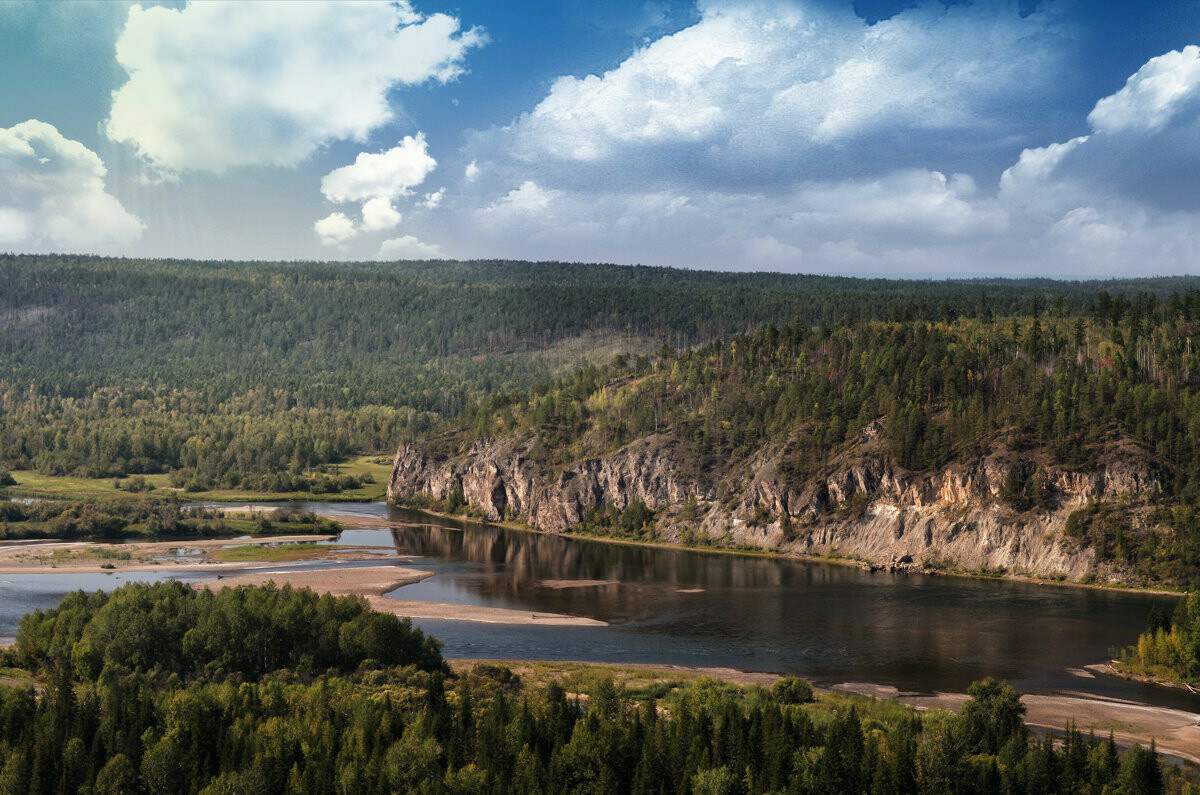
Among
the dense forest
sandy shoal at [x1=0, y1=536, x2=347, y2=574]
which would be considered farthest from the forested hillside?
the dense forest

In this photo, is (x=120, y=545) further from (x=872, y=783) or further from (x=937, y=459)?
(x=872, y=783)

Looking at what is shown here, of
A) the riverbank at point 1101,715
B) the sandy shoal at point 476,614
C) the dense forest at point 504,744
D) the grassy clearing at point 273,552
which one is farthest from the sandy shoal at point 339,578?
the riverbank at point 1101,715

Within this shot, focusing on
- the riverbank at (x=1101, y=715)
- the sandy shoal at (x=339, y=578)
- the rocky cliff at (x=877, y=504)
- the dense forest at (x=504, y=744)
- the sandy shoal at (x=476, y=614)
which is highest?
the rocky cliff at (x=877, y=504)

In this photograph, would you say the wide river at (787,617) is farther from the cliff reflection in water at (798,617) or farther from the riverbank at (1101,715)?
the riverbank at (1101,715)

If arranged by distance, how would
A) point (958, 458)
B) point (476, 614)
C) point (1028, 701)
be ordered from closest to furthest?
point (1028, 701)
point (476, 614)
point (958, 458)

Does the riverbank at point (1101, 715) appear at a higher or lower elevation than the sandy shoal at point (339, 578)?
higher

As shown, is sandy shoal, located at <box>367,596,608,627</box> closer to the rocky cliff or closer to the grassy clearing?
the grassy clearing

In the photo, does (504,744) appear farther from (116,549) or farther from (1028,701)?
(116,549)

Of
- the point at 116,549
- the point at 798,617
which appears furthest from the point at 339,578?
the point at 798,617
